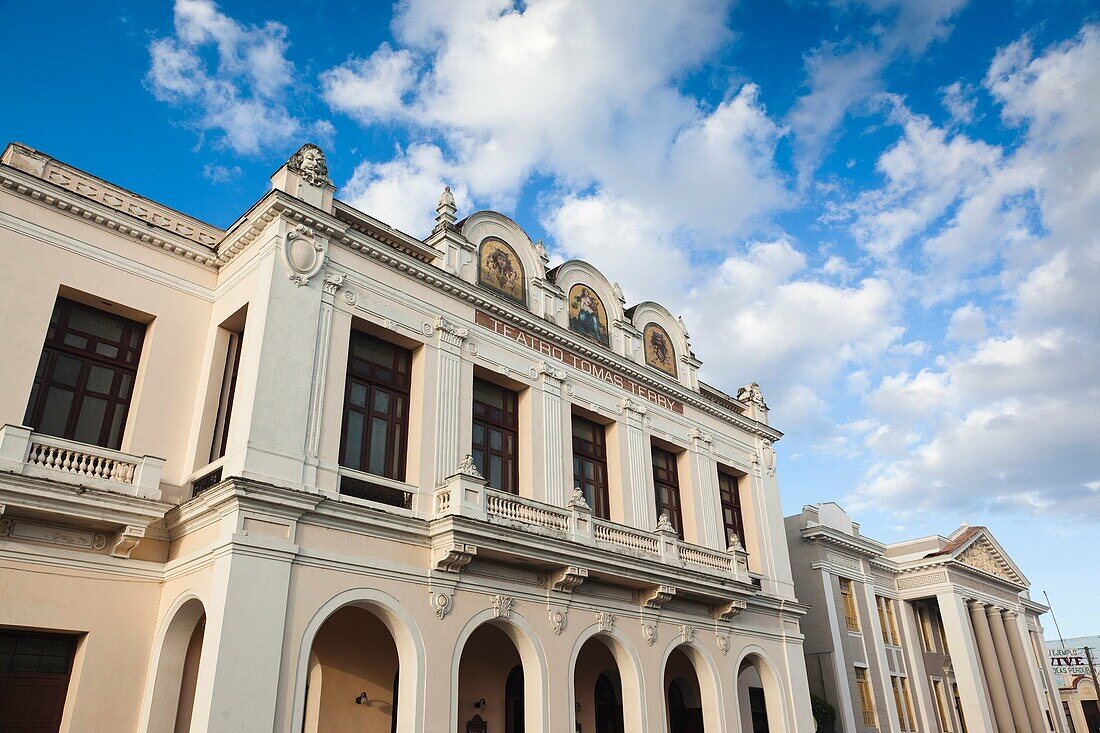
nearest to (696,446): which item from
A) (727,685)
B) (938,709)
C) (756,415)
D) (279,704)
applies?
(756,415)

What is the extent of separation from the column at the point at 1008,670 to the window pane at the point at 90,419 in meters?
38.4

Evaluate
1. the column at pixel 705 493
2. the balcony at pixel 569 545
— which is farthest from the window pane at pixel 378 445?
the column at pixel 705 493

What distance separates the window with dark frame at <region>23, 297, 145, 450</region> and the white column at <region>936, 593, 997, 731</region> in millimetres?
32946

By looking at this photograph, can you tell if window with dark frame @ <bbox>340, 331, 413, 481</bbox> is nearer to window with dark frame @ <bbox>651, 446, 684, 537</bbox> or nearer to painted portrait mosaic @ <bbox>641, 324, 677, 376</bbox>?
window with dark frame @ <bbox>651, 446, 684, 537</bbox>

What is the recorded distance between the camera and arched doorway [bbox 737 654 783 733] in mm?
21719

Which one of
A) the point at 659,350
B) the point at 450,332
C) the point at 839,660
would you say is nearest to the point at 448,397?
the point at 450,332

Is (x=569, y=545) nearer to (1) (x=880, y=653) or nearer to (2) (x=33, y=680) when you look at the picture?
(2) (x=33, y=680)

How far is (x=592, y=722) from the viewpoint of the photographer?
19547 millimetres

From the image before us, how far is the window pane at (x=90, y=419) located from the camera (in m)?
14.1

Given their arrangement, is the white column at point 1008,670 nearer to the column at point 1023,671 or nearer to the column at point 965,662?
the column at point 1023,671

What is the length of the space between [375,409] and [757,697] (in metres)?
16.2

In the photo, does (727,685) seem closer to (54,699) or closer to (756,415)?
(756,415)

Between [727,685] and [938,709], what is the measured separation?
62.8 ft

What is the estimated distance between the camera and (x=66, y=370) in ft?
46.7
